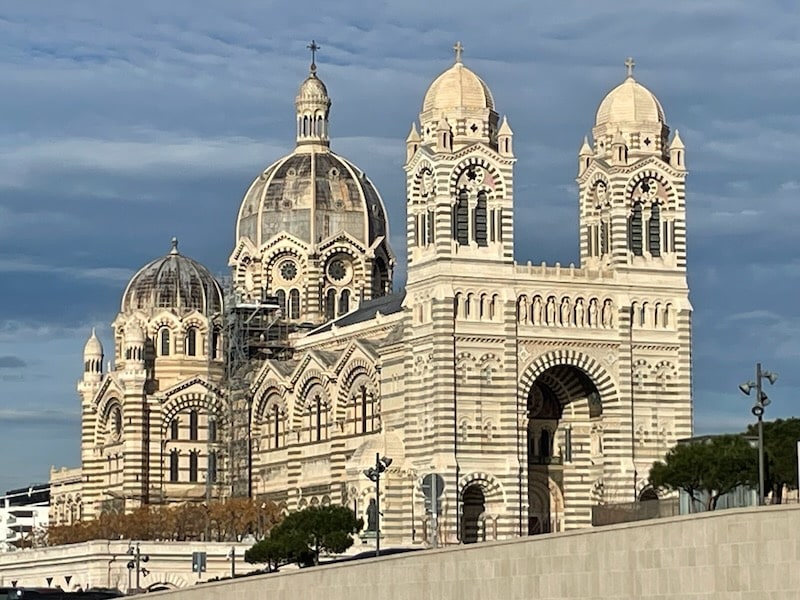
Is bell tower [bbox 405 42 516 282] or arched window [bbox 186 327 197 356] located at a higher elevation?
bell tower [bbox 405 42 516 282]

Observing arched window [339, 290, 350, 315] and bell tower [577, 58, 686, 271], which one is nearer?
bell tower [577, 58, 686, 271]

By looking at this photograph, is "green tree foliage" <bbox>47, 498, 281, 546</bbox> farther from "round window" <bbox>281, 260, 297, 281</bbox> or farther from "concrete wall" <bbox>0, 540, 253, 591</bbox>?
"round window" <bbox>281, 260, 297, 281</bbox>

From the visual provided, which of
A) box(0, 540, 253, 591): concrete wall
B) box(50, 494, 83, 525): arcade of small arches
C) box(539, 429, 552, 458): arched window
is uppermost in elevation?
box(539, 429, 552, 458): arched window

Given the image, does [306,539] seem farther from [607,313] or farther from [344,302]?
[344,302]

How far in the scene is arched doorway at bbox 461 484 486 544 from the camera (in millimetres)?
89625

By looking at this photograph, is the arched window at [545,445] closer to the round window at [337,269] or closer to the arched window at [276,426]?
the arched window at [276,426]

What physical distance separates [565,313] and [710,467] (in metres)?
22.6

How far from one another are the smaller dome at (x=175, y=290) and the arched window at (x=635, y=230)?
28934 mm

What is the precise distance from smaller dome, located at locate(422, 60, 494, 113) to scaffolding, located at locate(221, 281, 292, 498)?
74.4 feet

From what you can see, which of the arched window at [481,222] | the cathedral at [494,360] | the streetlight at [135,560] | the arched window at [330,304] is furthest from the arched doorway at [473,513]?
the arched window at [330,304]

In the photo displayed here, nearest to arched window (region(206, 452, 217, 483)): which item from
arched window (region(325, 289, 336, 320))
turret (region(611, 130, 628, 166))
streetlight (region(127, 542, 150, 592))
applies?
arched window (region(325, 289, 336, 320))

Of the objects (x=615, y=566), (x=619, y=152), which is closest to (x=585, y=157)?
A: (x=619, y=152)

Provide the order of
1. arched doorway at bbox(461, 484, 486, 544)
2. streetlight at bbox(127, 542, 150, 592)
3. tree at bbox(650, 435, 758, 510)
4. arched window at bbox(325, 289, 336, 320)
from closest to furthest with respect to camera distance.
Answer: tree at bbox(650, 435, 758, 510)
streetlight at bbox(127, 542, 150, 592)
arched doorway at bbox(461, 484, 486, 544)
arched window at bbox(325, 289, 336, 320)

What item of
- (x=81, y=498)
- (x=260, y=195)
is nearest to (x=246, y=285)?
(x=260, y=195)
